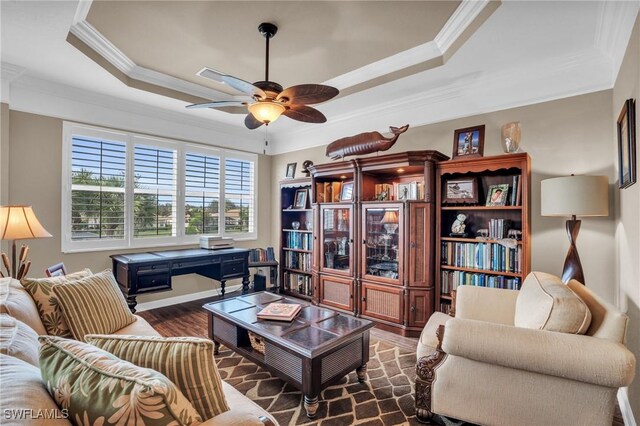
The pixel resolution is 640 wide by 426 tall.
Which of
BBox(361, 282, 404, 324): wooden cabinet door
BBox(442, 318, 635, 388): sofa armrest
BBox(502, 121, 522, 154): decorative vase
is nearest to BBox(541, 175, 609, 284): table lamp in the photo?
BBox(502, 121, 522, 154): decorative vase

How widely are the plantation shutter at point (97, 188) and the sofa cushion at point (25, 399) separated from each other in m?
3.20

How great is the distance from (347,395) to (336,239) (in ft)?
6.81

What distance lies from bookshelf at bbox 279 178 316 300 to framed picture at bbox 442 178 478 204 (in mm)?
1911

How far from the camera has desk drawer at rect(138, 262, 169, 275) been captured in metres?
3.45

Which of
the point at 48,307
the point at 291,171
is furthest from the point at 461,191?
the point at 48,307

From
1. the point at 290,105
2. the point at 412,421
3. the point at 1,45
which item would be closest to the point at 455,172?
the point at 290,105

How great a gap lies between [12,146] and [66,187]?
58cm

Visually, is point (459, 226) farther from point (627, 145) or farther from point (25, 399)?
point (25, 399)

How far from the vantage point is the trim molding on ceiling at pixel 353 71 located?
2311 mm

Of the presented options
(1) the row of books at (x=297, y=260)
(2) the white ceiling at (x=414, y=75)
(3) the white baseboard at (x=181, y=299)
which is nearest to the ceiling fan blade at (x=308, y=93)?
(2) the white ceiling at (x=414, y=75)

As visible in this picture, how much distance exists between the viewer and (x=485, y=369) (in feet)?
5.29

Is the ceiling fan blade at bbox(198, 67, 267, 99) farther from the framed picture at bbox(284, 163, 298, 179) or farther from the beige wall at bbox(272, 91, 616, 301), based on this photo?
the framed picture at bbox(284, 163, 298, 179)

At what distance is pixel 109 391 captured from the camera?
780 mm

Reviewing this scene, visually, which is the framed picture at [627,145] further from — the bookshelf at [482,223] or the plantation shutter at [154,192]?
the plantation shutter at [154,192]
